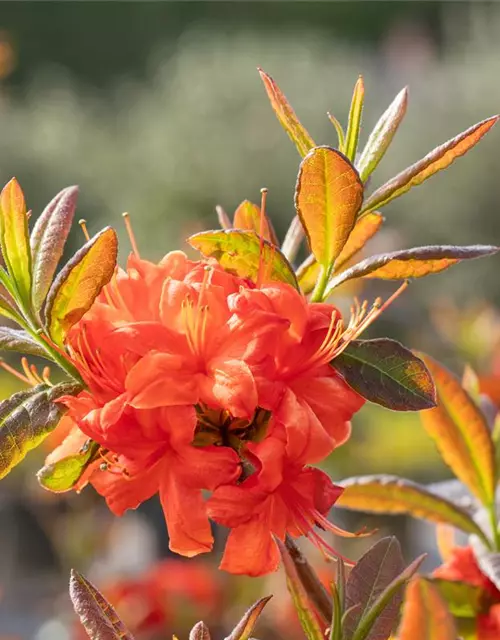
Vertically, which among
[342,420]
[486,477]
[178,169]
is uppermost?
[342,420]

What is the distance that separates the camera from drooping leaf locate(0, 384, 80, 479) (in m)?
0.48

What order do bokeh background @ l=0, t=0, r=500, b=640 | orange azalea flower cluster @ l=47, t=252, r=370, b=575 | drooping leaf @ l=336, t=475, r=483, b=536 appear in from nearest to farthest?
orange azalea flower cluster @ l=47, t=252, r=370, b=575, drooping leaf @ l=336, t=475, r=483, b=536, bokeh background @ l=0, t=0, r=500, b=640

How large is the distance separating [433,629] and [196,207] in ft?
24.2

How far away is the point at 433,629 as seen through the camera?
0.48 metres

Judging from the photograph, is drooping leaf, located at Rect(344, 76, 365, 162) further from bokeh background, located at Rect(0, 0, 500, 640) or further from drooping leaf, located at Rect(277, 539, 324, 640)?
bokeh background, located at Rect(0, 0, 500, 640)

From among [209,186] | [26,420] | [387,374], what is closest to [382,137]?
[387,374]

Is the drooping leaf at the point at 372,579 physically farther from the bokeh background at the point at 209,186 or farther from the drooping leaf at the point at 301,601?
the bokeh background at the point at 209,186

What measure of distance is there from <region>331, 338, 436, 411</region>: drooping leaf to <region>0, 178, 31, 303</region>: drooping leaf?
0.16 metres

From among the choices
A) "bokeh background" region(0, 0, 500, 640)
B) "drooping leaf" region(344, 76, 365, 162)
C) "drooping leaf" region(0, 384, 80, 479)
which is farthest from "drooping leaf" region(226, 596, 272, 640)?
"bokeh background" region(0, 0, 500, 640)

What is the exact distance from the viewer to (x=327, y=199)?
51 cm

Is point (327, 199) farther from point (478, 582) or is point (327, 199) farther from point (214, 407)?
point (478, 582)

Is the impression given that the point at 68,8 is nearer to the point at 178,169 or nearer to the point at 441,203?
the point at 178,169

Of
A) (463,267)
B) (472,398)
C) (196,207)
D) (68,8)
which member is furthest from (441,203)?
(68,8)

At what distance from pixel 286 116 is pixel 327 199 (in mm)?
57
